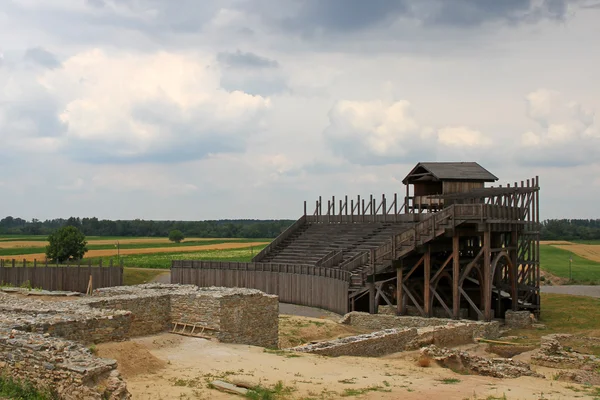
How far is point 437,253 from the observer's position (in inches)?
1437

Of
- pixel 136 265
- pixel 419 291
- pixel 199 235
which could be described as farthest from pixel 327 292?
pixel 199 235

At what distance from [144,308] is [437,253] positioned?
20.5 meters

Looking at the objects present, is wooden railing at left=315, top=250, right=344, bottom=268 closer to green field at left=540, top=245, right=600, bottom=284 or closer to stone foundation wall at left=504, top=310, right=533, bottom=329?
stone foundation wall at left=504, top=310, right=533, bottom=329

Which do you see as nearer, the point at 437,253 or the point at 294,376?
the point at 294,376

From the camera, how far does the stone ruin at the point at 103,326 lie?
1234 cm

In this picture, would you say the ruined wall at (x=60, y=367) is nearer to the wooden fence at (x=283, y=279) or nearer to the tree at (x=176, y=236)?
the wooden fence at (x=283, y=279)

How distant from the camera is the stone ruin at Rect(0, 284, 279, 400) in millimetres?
12336

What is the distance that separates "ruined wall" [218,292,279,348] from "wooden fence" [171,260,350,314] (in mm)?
11059

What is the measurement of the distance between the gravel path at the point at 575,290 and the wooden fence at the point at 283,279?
793 inches

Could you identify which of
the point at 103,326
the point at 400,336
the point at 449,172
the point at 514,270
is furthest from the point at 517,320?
the point at 103,326

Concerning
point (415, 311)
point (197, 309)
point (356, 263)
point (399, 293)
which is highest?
point (356, 263)

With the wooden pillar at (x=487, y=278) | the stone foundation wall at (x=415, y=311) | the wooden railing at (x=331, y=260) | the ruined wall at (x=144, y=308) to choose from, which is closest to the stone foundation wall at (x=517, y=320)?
the wooden pillar at (x=487, y=278)

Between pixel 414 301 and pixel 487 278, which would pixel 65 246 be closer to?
pixel 414 301

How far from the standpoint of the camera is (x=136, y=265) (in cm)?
6444
